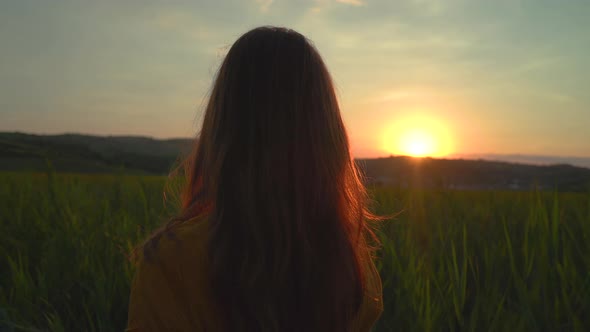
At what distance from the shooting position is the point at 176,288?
0.89m

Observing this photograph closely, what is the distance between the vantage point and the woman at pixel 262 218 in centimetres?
90

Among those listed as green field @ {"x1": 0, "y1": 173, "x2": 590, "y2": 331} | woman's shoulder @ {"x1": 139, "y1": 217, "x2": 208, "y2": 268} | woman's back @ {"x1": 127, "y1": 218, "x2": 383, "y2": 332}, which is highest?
woman's shoulder @ {"x1": 139, "y1": 217, "x2": 208, "y2": 268}

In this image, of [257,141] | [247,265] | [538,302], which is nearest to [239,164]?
[257,141]

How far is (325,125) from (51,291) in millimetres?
1787

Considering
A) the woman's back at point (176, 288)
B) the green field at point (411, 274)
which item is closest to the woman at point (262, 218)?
the woman's back at point (176, 288)

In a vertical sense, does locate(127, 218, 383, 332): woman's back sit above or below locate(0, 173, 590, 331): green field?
above

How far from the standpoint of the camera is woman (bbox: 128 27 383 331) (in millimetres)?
899

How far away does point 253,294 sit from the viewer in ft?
3.11

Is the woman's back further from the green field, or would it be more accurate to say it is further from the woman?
the green field

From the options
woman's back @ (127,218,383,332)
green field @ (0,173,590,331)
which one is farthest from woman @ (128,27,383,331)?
green field @ (0,173,590,331)

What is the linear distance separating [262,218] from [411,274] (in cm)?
126

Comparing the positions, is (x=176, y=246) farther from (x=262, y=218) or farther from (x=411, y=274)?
(x=411, y=274)

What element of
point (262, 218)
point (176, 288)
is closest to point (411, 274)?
point (262, 218)

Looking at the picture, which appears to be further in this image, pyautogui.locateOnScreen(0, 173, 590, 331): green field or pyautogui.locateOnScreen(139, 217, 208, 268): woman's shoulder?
pyautogui.locateOnScreen(0, 173, 590, 331): green field
